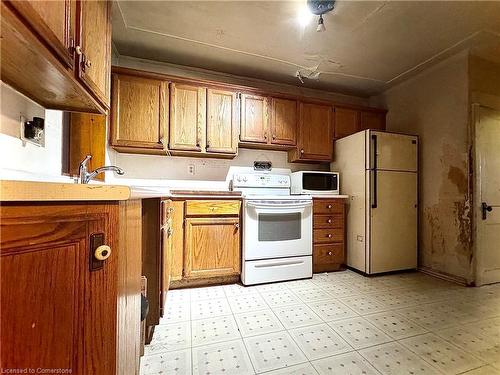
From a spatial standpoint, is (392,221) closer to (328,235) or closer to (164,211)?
(328,235)

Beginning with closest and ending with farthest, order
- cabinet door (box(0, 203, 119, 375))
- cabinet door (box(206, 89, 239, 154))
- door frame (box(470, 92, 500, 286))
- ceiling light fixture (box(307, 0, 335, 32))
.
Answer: cabinet door (box(0, 203, 119, 375)), ceiling light fixture (box(307, 0, 335, 32)), door frame (box(470, 92, 500, 286)), cabinet door (box(206, 89, 239, 154))

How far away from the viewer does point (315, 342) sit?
1419 millimetres

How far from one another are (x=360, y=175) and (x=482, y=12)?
165cm

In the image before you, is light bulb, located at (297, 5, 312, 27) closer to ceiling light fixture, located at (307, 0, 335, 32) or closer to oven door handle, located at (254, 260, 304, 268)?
ceiling light fixture, located at (307, 0, 335, 32)

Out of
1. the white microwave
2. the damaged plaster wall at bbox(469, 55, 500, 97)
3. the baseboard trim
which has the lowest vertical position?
the baseboard trim

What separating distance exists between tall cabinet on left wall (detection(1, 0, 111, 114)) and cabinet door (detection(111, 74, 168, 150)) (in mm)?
1055

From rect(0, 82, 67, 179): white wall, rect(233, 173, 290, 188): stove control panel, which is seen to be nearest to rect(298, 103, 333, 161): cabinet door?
rect(233, 173, 290, 188): stove control panel

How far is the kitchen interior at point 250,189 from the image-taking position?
57 cm

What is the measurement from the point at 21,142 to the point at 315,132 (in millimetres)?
2806

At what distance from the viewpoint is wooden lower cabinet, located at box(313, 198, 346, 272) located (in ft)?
8.84

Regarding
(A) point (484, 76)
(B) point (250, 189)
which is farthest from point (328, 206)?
(A) point (484, 76)

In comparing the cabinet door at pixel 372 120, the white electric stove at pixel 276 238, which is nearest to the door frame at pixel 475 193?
the cabinet door at pixel 372 120

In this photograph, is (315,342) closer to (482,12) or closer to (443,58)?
(482,12)

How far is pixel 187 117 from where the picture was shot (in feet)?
8.46
